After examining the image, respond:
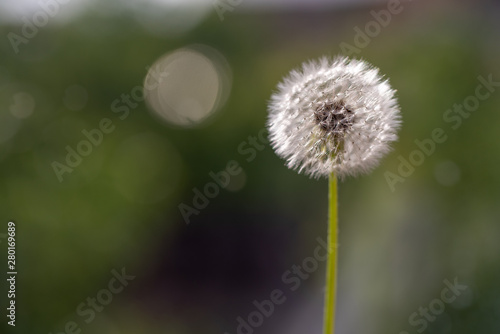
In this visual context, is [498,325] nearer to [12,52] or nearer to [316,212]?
[316,212]

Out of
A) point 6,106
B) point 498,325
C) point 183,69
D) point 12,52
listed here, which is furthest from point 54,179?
point 498,325

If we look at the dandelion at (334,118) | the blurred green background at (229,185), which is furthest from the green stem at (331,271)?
the blurred green background at (229,185)

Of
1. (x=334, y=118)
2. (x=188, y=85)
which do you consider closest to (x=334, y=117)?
(x=334, y=118)

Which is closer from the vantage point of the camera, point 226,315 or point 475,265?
point 475,265

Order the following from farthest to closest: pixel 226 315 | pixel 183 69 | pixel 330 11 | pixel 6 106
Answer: pixel 183 69
pixel 226 315
pixel 330 11
pixel 6 106

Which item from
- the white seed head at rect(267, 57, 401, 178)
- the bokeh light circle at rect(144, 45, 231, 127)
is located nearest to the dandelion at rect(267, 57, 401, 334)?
the white seed head at rect(267, 57, 401, 178)

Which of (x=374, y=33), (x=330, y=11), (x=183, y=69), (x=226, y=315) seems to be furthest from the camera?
(x=183, y=69)

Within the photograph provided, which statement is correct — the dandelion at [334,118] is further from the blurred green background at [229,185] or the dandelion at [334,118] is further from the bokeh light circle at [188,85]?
the bokeh light circle at [188,85]

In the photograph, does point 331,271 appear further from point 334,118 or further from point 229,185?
point 229,185
